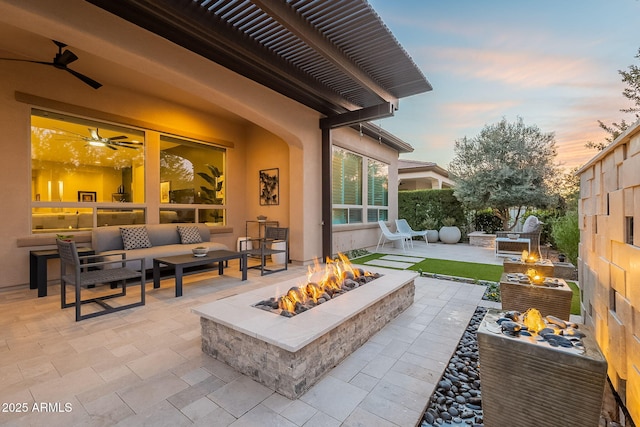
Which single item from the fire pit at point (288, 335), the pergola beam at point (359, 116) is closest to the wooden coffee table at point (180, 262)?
the fire pit at point (288, 335)

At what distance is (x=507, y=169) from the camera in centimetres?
912

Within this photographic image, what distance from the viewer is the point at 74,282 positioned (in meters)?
3.25

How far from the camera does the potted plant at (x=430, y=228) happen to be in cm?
1073

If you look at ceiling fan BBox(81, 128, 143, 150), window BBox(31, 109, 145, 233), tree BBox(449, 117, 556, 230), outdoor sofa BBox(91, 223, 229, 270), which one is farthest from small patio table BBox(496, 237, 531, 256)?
ceiling fan BBox(81, 128, 143, 150)

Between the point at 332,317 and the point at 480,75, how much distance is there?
23.3 ft

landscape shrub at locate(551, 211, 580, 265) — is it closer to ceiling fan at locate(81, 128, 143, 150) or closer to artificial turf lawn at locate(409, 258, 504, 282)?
artificial turf lawn at locate(409, 258, 504, 282)

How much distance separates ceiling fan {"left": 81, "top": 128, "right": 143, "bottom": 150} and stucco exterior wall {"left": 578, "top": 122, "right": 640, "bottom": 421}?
23.6 ft

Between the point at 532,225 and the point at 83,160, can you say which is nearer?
the point at 83,160

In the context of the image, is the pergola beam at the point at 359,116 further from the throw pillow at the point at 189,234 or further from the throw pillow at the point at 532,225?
the throw pillow at the point at 532,225

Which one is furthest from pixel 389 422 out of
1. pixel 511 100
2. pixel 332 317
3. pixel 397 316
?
pixel 511 100

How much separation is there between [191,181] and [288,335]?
605 cm

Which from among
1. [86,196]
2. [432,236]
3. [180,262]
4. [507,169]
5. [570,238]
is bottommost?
[432,236]

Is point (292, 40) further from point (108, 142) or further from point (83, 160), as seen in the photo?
point (83, 160)

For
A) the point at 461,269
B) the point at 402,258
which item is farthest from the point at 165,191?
the point at 461,269
